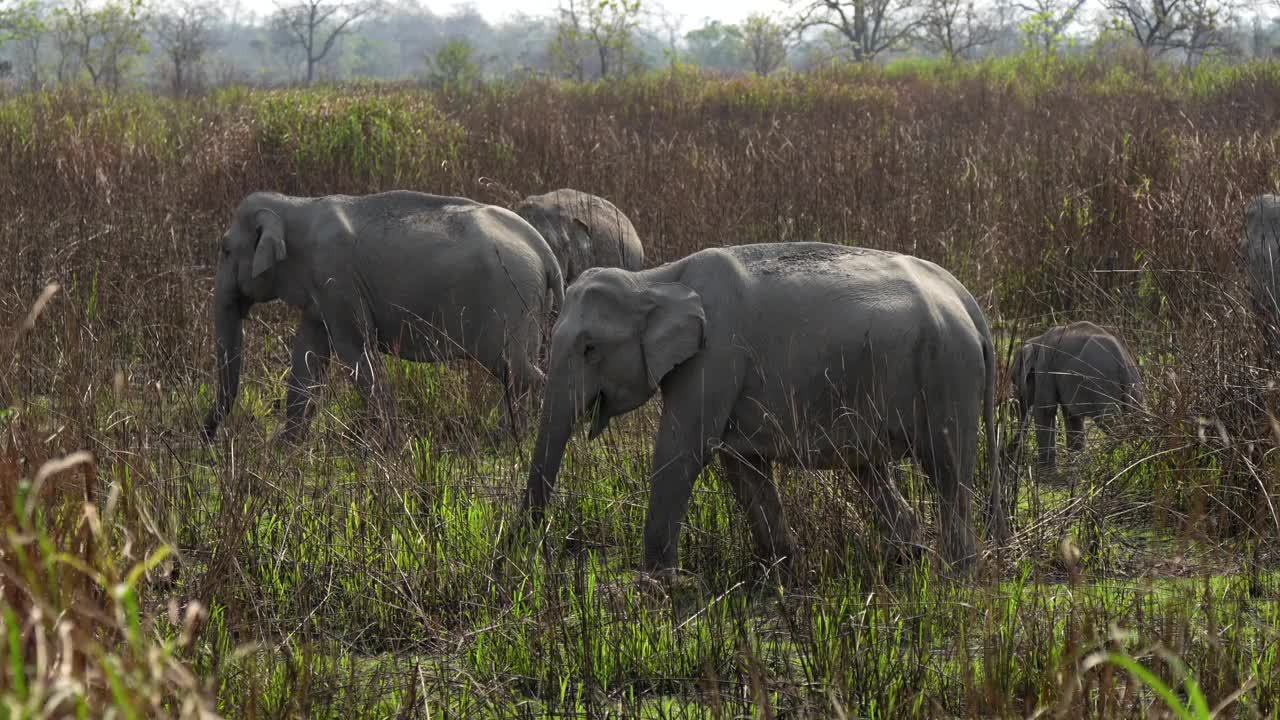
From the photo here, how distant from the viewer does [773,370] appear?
152 inches

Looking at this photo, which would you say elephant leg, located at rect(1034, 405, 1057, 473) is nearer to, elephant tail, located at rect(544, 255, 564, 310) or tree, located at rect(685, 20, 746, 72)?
elephant tail, located at rect(544, 255, 564, 310)

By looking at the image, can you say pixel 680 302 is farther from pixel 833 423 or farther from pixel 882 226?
pixel 882 226

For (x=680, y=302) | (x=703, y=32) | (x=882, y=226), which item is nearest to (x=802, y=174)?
(x=882, y=226)

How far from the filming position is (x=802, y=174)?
30.5 feet

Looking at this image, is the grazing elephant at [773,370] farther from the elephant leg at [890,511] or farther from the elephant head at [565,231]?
the elephant head at [565,231]

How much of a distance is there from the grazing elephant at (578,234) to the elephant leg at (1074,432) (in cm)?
255

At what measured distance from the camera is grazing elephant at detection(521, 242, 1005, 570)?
3.82 m

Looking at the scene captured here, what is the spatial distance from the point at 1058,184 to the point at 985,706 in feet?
20.6

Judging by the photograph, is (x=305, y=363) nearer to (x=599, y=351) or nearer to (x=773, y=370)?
(x=599, y=351)

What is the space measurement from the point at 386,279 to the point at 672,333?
2.72 meters

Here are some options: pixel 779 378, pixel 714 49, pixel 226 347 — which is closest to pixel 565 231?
pixel 226 347

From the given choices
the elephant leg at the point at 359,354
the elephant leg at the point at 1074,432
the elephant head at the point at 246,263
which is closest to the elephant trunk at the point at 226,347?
the elephant head at the point at 246,263

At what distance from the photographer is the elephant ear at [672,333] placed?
3.86 meters

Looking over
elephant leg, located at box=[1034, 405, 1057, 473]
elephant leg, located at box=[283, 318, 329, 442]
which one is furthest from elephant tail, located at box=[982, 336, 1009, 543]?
elephant leg, located at box=[283, 318, 329, 442]
